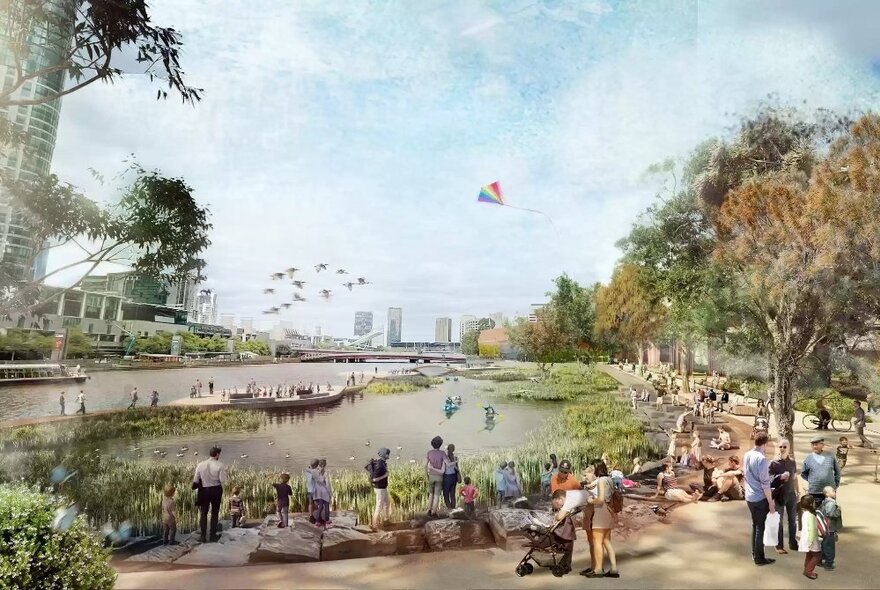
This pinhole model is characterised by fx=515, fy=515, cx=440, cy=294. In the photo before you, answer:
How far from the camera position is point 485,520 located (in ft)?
25.5

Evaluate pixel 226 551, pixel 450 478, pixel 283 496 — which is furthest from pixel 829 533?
pixel 226 551

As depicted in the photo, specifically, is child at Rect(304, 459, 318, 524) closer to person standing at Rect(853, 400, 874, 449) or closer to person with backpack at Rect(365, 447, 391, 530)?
person with backpack at Rect(365, 447, 391, 530)

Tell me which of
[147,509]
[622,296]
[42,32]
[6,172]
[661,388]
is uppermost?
[42,32]

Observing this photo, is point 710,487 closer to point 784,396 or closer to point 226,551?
point 784,396

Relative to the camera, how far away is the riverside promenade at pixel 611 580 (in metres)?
5.70

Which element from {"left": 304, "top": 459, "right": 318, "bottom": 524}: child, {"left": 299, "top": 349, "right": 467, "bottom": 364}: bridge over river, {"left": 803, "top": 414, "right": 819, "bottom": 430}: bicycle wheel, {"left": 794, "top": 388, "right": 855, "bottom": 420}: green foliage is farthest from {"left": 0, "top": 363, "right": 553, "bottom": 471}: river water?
{"left": 803, "top": 414, "right": 819, "bottom": 430}: bicycle wheel

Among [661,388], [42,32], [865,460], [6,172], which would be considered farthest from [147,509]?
[865,460]

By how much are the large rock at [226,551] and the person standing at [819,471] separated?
743 centimetres

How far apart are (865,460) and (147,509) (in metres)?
14.6

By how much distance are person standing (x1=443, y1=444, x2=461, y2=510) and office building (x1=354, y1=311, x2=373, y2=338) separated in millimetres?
3219

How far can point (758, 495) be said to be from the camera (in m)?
6.05

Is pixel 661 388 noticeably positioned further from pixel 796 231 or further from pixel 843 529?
pixel 843 529

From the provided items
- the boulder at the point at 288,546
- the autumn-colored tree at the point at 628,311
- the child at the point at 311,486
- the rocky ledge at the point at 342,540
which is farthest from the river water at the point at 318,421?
the autumn-colored tree at the point at 628,311

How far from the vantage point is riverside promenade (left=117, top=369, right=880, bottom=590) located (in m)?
5.70
